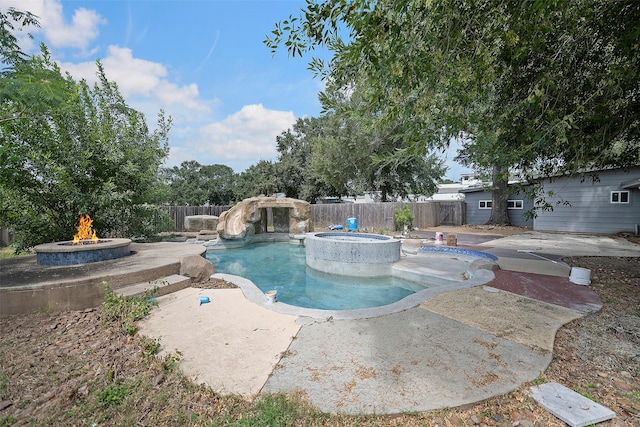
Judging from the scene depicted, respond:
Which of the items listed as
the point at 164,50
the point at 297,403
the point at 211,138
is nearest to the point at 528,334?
the point at 297,403

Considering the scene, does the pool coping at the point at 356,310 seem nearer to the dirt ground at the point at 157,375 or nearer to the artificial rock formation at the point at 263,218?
the dirt ground at the point at 157,375

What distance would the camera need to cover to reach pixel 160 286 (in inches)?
188

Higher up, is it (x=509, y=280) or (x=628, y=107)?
(x=628, y=107)

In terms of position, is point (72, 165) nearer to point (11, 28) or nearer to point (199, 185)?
point (11, 28)

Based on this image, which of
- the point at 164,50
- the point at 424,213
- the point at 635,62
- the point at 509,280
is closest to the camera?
the point at 635,62

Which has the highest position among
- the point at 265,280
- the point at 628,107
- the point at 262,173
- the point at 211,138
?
the point at 211,138

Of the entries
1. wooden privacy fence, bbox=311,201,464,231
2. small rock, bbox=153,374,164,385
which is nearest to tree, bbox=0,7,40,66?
small rock, bbox=153,374,164,385

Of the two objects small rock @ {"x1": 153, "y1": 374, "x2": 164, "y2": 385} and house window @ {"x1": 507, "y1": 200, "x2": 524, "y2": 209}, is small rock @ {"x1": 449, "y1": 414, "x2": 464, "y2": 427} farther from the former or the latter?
house window @ {"x1": 507, "y1": 200, "x2": 524, "y2": 209}

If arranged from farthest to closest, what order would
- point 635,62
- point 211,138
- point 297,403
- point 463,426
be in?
point 211,138 → point 635,62 → point 297,403 → point 463,426

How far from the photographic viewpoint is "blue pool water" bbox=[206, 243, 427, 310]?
6.02 metres

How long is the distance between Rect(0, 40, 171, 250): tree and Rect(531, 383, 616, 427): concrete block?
7.16 m

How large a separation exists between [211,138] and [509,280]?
23.8m

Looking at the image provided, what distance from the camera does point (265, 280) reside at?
25.3 ft

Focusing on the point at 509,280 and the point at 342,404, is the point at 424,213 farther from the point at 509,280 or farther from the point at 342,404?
the point at 342,404
